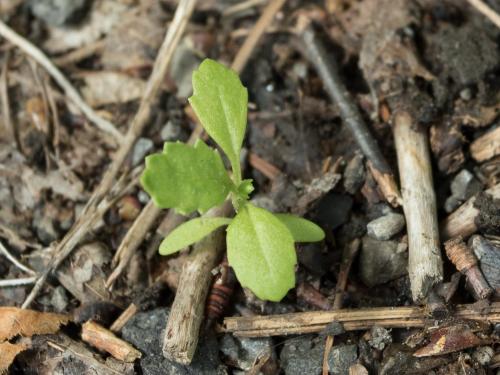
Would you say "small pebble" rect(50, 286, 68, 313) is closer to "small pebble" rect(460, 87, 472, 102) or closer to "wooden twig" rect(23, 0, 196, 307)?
"wooden twig" rect(23, 0, 196, 307)

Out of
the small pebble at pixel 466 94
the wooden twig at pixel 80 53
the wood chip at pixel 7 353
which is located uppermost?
the wooden twig at pixel 80 53

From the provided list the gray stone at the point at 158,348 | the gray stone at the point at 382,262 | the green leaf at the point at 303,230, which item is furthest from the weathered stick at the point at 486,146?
the gray stone at the point at 158,348

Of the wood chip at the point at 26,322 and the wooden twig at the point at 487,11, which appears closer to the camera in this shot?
the wood chip at the point at 26,322

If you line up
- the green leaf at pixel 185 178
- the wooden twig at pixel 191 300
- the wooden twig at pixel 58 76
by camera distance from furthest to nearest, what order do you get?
1. the wooden twig at pixel 58 76
2. the wooden twig at pixel 191 300
3. the green leaf at pixel 185 178

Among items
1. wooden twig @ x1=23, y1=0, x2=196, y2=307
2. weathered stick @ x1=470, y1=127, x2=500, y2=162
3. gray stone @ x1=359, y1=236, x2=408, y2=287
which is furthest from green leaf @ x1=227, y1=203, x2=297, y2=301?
weathered stick @ x1=470, y1=127, x2=500, y2=162

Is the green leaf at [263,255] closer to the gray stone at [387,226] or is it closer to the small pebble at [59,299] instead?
the gray stone at [387,226]

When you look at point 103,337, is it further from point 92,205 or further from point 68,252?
point 92,205

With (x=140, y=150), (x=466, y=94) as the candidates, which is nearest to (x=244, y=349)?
(x=140, y=150)

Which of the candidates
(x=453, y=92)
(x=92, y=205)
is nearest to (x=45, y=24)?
(x=92, y=205)
